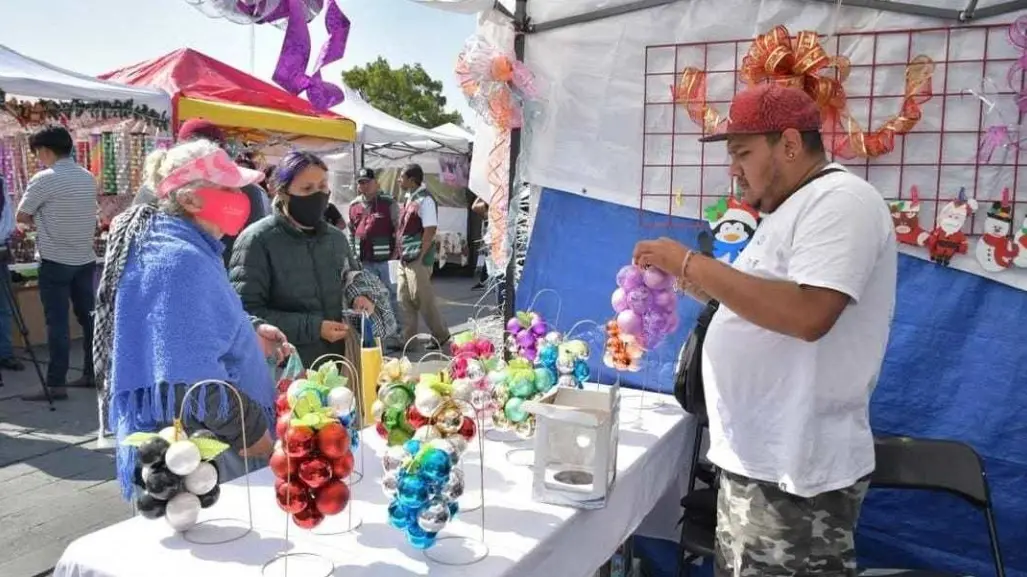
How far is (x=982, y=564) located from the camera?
2.38 meters

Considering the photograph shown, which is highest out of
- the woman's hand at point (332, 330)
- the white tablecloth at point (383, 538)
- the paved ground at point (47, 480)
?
the woman's hand at point (332, 330)

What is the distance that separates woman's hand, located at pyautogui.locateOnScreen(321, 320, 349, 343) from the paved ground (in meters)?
0.57

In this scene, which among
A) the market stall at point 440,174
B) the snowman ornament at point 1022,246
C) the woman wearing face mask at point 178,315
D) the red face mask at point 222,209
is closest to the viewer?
the woman wearing face mask at point 178,315

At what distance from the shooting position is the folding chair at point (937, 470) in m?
2.09

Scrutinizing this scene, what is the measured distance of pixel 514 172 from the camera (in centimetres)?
307

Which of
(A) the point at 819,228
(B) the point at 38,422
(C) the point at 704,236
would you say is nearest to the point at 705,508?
(C) the point at 704,236

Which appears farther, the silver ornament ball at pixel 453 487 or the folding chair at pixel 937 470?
the folding chair at pixel 937 470

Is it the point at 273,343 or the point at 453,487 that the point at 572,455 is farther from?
the point at 273,343

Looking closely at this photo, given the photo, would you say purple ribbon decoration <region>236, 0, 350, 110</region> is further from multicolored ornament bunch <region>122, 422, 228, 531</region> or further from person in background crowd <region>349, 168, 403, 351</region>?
person in background crowd <region>349, 168, 403, 351</region>

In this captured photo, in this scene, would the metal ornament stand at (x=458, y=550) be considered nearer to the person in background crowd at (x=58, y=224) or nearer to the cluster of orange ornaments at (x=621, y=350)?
the cluster of orange ornaments at (x=621, y=350)

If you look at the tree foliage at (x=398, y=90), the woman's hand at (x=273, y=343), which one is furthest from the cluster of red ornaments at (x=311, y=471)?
the tree foliage at (x=398, y=90)

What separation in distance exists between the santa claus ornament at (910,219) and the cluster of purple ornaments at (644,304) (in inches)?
29.6

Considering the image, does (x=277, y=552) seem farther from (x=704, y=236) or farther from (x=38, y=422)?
(x=38, y=422)

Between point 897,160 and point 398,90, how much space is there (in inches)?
994
